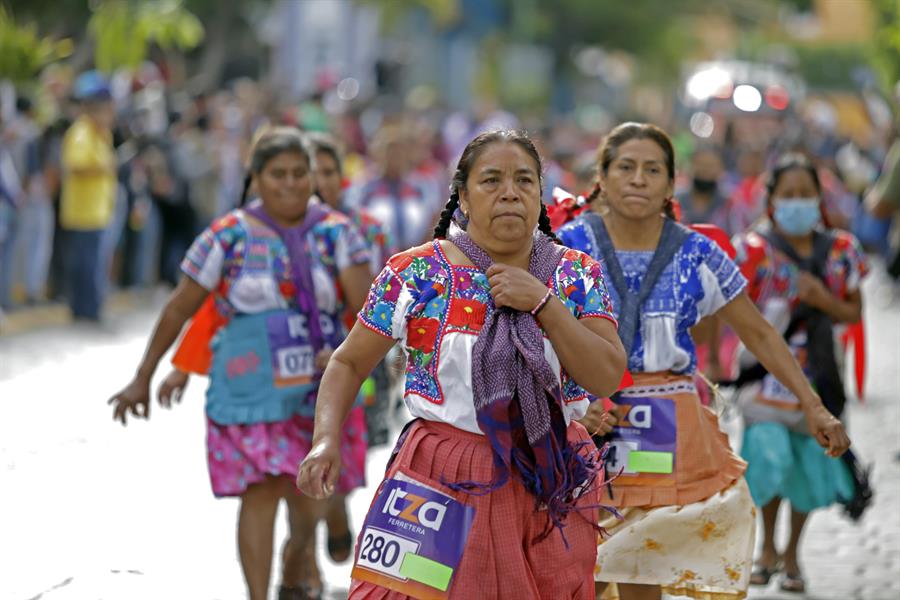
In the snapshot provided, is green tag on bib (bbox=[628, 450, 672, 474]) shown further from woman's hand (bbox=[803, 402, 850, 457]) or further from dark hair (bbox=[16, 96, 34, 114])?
dark hair (bbox=[16, 96, 34, 114])

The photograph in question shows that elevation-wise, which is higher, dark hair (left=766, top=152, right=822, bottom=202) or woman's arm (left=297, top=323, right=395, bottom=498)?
dark hair (left=766, top=152, right=822, bottom=202)

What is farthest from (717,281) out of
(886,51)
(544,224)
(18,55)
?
(18,55)

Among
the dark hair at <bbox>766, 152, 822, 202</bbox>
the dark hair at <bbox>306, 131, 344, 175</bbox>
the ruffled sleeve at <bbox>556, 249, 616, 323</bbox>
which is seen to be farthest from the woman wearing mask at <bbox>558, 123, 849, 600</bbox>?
the dark hair at <bbox>306, 131, 344, 175</bbox>

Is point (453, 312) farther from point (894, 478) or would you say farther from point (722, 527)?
point (894, 478)

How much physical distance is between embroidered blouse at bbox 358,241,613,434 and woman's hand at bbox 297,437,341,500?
291 mm

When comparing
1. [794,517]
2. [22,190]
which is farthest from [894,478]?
[22,190]

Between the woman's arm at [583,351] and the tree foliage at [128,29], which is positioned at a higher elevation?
the tree foliage at [128,29]

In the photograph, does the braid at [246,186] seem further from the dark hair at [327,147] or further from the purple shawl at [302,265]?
the dark hair at [327,147]

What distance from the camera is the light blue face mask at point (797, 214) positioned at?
7824 mm

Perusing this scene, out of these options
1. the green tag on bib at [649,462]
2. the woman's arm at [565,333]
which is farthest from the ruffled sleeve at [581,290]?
the green tag on bib at [649,462]

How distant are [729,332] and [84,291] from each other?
8236mm

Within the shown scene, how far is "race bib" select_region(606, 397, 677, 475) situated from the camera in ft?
19.2

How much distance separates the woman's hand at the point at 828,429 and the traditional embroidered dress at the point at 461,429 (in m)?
1.44

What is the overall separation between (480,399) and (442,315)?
25 centimetres
